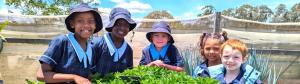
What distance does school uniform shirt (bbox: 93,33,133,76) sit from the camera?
3393 mm

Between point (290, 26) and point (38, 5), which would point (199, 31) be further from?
point (38, 5)

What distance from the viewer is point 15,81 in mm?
7781

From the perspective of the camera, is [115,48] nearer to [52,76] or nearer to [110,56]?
[110,56]

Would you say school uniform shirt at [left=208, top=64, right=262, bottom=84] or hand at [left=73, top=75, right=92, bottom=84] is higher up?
hand at [left=73, top=75, right=92, bottom=84]

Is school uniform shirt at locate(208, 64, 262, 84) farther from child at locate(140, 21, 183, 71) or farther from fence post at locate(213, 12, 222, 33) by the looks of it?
fence post at locate(213, 12, 222, 33)

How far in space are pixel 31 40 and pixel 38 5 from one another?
8.09 m

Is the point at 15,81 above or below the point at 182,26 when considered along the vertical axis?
below

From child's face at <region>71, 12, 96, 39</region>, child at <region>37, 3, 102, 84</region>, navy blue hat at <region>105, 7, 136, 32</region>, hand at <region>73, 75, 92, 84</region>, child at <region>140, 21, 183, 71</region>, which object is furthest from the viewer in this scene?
child at <region>140, 21, 183, 71</region>

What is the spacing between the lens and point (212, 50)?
375 centimetres

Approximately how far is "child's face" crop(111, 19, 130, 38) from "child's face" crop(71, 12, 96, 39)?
61 cm

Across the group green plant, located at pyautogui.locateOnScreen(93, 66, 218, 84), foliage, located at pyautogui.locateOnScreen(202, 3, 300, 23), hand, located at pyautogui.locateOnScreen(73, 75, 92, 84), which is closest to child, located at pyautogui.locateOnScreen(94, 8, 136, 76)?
green plant, located at pyautogui.locateOnScreen(93, 66, 218, 84)

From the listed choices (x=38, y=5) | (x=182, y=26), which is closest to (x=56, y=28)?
(x=182, y=26)

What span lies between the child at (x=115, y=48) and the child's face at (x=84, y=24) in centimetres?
Result: 49

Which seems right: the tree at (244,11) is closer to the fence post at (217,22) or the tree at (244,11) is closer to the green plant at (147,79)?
the fence post at (217,22)
